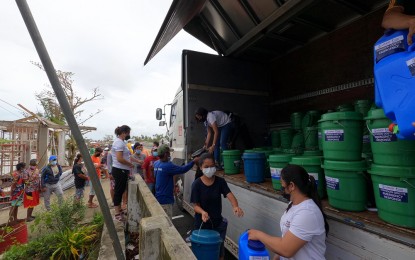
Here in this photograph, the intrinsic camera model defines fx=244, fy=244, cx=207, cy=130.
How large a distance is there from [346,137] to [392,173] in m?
0.50

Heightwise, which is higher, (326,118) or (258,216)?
(326,118)

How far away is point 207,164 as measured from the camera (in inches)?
110

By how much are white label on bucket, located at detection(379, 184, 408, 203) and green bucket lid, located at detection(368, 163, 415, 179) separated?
9cm

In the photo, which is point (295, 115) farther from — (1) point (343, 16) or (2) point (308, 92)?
(1) point (343, 16)

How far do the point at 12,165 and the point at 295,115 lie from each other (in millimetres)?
10169

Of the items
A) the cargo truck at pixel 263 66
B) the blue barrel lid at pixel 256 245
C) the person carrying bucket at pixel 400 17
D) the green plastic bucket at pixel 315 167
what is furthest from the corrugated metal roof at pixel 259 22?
the blue barrel lid at pixel 256 245

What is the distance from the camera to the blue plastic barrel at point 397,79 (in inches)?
56.4

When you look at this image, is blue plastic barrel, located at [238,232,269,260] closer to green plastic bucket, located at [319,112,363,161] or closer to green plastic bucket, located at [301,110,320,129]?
green plastic bucket, located at [319,112,363,161]

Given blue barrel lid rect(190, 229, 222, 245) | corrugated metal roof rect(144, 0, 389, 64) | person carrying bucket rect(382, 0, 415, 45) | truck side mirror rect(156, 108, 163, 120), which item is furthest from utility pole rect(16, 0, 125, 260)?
truck side mirror rect(156, 108, 163, 120)

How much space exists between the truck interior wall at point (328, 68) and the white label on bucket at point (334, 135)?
2.39 meters

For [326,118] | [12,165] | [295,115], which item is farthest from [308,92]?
[12,165]

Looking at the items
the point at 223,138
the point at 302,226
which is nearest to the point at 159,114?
the point at 223,138

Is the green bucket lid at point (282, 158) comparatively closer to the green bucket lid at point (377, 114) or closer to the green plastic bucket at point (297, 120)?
the green bucket lid at point (377, 114)

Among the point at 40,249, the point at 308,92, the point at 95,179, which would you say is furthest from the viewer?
the point at 308,92
